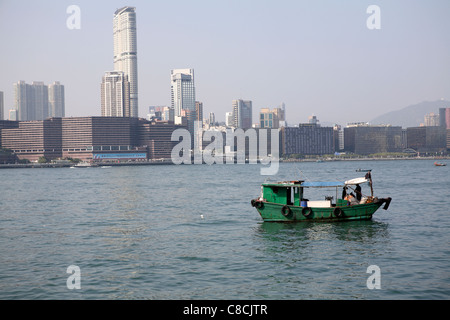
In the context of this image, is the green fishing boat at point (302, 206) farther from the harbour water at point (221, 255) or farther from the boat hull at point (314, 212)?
the harbour water at point (221, 255)

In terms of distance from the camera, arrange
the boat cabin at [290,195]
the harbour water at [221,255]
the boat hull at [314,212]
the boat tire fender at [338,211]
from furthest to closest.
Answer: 1. the boat cabin at [290,195]
2. the boat hull at [314,212]
3. the boat tire fender at [338,211]
4. the harbour water at [221,255]

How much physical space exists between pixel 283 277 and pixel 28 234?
2058cm

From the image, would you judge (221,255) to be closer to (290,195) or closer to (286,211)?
(286,211)

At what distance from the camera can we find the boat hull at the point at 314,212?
35.2 m

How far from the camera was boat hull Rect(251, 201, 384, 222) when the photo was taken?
35.2m

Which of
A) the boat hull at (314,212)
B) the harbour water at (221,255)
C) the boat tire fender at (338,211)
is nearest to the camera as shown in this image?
the harbour water at (221,255)

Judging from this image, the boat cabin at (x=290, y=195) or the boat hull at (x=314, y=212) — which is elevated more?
the boat cabin at (x=290, y=195)

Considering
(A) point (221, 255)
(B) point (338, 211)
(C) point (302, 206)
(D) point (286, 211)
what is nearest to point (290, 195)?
(C) point (302, 206)

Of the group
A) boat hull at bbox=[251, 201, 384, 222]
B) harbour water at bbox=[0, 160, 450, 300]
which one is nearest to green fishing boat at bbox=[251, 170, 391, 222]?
boat hull at bbox=[251, 201, 384, 222]

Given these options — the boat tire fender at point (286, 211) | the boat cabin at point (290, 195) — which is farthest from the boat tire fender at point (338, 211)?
the boat tire fender at point (286, 211)
